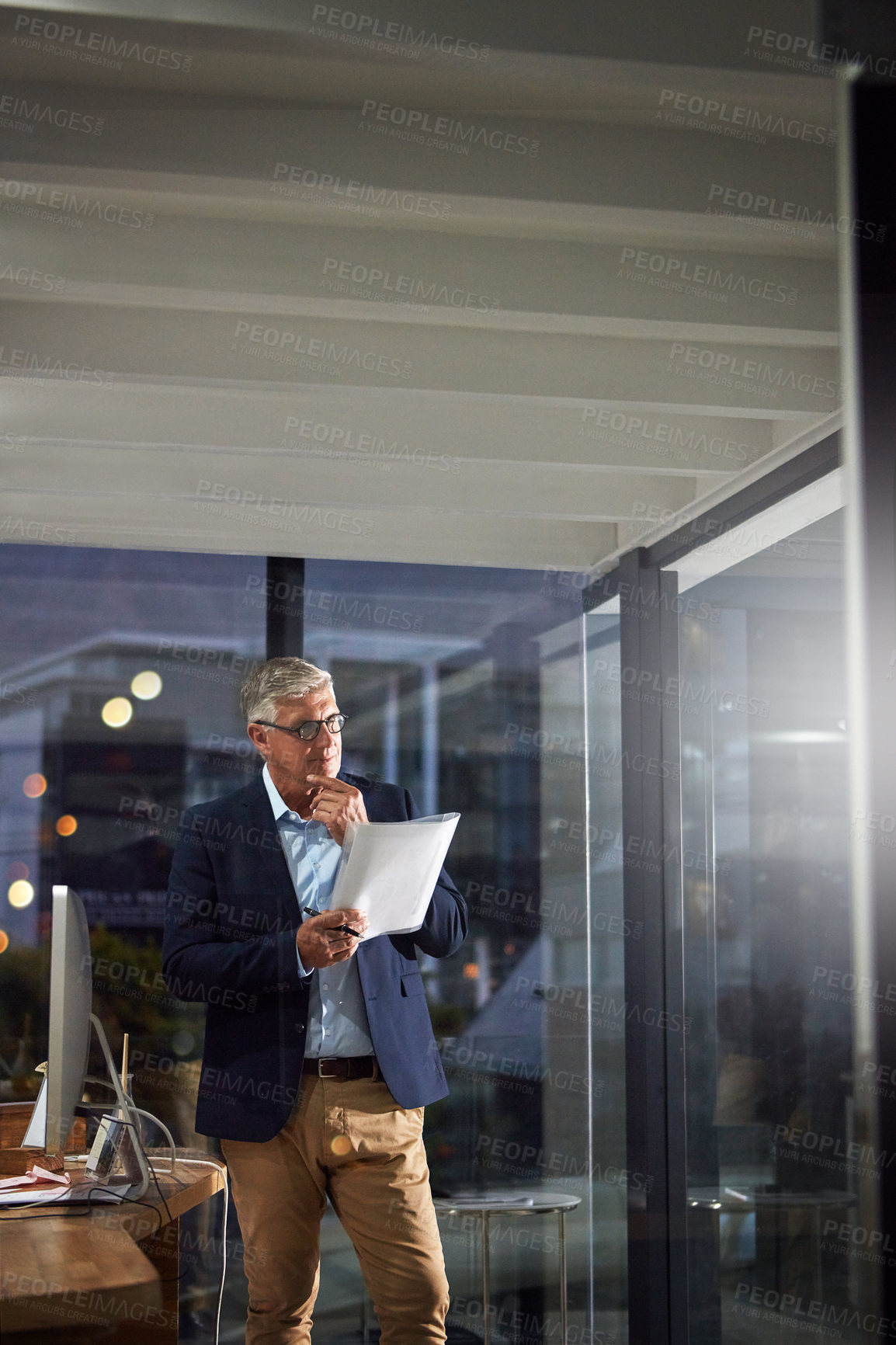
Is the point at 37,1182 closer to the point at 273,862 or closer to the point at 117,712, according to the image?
the point at 273,862

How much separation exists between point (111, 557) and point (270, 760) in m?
1.89

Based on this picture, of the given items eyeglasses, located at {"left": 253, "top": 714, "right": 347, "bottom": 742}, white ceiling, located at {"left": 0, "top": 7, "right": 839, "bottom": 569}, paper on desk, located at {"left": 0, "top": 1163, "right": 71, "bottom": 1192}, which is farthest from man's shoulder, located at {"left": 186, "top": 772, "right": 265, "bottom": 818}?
white ceiling, located at {"left": 0, "top": 7, "right": 839, "bottom": 569}

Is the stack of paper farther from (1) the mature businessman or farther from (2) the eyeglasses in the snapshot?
(2) the eyeglasses

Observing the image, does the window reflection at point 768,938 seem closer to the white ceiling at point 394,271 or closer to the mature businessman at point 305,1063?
the white ceiling at point 394,271

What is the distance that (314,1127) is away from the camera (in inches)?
110

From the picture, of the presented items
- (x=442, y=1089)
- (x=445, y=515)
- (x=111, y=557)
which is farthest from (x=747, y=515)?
(x=111, y=557)

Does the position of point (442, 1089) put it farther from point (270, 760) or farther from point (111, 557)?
point (111, 557)

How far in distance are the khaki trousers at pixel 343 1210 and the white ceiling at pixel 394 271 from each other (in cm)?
174

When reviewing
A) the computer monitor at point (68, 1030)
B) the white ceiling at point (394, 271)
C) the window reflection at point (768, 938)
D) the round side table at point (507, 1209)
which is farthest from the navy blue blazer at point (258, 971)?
the window reflection at point (768, 938)

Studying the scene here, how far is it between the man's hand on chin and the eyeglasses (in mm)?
166

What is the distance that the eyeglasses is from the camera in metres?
3.06

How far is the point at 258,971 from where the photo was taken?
8.96ft

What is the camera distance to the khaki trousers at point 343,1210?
2.78 metres

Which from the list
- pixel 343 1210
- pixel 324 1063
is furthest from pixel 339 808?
pixel 343 1210
